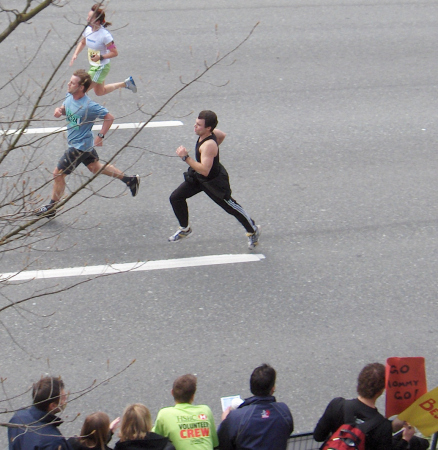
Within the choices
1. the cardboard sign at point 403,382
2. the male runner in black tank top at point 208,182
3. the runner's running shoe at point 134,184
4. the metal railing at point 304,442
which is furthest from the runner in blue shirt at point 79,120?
the cardboard sign at point 403,382

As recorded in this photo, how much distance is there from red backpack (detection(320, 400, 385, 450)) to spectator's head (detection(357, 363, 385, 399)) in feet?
0.60

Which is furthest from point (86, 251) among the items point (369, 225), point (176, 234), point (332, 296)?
point (369, 225)

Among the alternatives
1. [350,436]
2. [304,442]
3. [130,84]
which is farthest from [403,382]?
[130,84]

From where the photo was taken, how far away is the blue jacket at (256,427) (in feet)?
15.2

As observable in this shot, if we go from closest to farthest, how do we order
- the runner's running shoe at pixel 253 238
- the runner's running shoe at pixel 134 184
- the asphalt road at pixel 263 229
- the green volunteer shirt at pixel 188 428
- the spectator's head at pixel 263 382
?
the green volunteer shirt at pixel 188 428 < the spectator's head at pixel 263 382 < the asphalt road at pixel 263 229 < the runner's running shoe at pixel 253 238 < the runner's running shoe at pixel 134 184

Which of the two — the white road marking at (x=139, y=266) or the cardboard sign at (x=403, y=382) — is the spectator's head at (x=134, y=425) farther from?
the white road marking at (x=139, y=266)

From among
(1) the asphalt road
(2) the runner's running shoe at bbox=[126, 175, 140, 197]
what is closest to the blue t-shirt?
(1) the asphalt road

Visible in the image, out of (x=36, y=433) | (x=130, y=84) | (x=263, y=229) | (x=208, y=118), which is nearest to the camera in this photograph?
(x=36, y=433)

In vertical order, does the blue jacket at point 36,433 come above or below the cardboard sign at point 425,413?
above

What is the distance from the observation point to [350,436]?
14.5 feet

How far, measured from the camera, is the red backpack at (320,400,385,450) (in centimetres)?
439

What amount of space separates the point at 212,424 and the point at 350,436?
916mm

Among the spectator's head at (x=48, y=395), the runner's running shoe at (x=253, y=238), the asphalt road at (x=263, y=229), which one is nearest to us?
the spectator's head at (x=48, y=395)

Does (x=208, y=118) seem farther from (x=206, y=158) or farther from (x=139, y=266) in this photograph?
(x=139, y=266)
